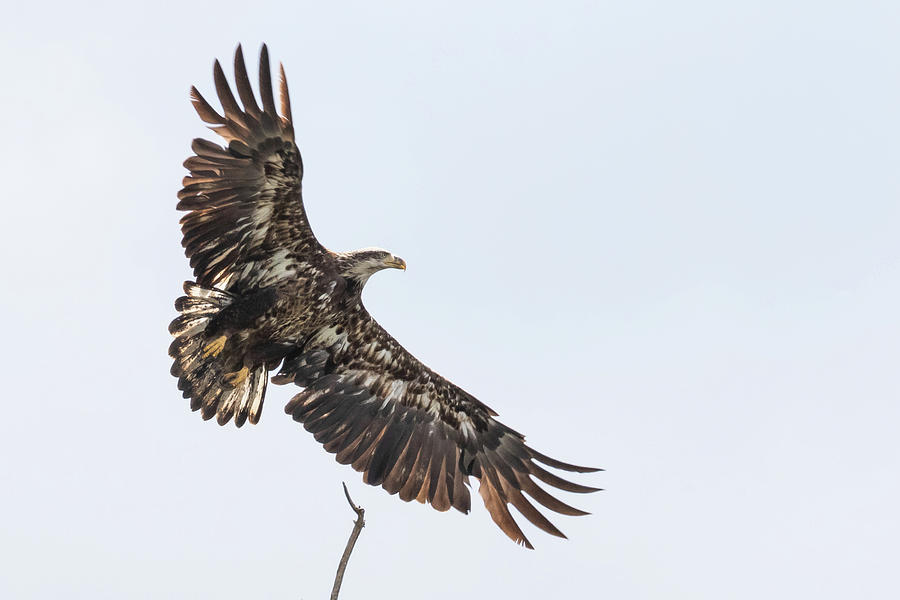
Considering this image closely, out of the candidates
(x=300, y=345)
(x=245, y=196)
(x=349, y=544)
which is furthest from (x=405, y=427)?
→ (x=349, y=544)

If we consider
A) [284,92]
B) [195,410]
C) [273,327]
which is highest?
[284,92]

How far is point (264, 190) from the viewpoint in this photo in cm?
1151

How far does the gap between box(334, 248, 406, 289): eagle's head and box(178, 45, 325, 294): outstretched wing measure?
0.36m

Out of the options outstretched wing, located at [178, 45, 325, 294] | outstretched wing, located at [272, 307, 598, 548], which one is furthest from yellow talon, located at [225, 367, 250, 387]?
outstretched wing, located at [178, 45, 325, 294]

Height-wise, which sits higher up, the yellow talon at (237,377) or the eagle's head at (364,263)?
the eagle's head at (364,263)

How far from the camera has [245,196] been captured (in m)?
11.5

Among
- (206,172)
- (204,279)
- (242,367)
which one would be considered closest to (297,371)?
(242,367)

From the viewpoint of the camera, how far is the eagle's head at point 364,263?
12547 millimetres

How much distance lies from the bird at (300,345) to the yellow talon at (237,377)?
2 centimetres

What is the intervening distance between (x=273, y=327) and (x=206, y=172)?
214 cm

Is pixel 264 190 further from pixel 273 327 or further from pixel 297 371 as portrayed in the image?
pixel 297 371

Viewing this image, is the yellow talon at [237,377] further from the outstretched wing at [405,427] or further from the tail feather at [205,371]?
the outstretched wing at [405,427]

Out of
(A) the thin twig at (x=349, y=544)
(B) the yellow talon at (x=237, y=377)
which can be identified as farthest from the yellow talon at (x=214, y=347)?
(A) the thin twig at (x=349, y=544)

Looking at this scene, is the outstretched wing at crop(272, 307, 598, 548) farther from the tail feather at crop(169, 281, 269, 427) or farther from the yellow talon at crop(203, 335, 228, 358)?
the yellow talon at crop(203, 335, 228, 358)
